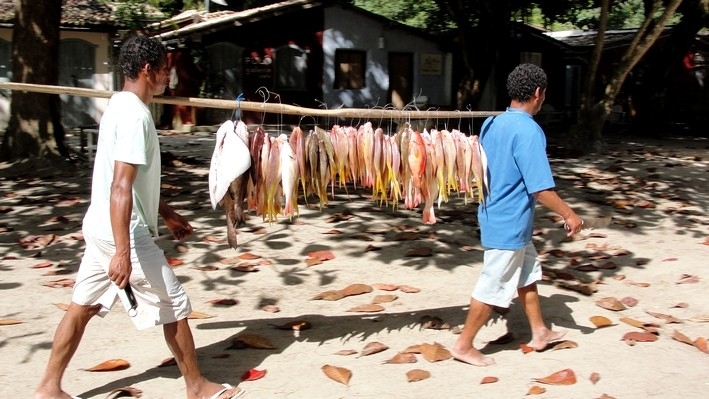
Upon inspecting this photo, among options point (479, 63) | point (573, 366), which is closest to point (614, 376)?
point (573, 366)

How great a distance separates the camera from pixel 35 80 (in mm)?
10359

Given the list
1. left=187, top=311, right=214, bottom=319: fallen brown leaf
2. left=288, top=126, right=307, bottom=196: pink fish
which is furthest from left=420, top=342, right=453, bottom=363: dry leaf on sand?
left=187, top=311, right=214, bottom=319: fallen brown leaf

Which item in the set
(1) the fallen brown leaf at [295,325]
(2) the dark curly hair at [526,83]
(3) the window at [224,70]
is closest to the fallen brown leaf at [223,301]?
(1) the fallen brown leaf at [295,325]

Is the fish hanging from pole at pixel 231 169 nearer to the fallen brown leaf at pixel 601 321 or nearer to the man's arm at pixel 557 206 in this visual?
the man's arm at pixel 557 206

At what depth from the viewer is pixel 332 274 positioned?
6184 millimetres

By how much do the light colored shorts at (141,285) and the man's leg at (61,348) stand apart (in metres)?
0.06

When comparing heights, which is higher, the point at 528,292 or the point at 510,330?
the point at 528,292

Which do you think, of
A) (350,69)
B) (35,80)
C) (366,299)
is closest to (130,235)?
(366,299)

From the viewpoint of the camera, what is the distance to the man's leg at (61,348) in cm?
365

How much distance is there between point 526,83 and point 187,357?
7.90ft

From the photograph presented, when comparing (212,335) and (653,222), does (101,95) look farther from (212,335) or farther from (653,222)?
(653,222)

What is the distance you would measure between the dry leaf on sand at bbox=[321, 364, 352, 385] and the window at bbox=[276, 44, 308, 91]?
19.4m

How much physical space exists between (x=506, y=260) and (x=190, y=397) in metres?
1.89

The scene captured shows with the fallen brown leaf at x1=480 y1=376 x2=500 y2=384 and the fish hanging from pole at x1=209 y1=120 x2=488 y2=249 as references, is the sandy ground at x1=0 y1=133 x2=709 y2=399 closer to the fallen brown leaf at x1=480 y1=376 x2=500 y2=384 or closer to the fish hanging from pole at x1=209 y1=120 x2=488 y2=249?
the fallen brown leaf at x1=480 y1=376 x2=500 y2=384
